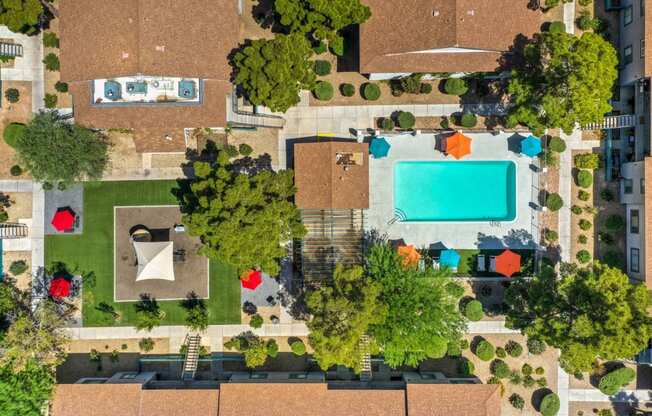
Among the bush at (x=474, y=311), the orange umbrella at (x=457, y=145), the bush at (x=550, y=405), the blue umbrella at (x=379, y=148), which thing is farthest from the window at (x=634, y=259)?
the blue umbrella at (x=379, y=148)

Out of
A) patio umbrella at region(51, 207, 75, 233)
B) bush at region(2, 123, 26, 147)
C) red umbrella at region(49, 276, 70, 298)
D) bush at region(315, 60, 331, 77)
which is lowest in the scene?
red umbrella at region(49, 276, 70, 298)

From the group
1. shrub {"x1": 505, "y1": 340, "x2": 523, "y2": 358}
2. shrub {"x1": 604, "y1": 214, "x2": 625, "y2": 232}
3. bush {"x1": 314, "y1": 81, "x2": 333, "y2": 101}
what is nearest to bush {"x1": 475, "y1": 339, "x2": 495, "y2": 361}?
shrub {"x1": 505, "y1": 340, "x2": 523, "y2": 358}

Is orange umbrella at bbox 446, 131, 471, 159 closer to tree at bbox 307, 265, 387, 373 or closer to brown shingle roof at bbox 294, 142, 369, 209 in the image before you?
brown shingle roof at bbox 294, 142, 369, 209

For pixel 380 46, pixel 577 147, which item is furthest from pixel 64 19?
pixel 577 147

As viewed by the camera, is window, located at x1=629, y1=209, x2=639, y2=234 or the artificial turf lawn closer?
window, located at x1=629, y1=209, x2=639, y2=234

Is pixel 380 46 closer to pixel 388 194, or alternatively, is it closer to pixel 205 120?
pixel 388 194
